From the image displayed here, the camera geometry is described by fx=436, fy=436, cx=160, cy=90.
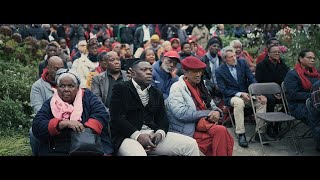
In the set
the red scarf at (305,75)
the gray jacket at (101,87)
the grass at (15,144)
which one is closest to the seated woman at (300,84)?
the red scarf at (305,75)

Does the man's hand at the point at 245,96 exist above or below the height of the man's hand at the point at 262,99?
above

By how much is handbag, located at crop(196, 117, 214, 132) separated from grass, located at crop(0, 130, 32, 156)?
7.73 ft

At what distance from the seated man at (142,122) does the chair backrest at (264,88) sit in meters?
2.24

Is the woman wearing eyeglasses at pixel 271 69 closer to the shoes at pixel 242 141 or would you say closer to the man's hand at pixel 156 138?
the shoes at pixel 242 141

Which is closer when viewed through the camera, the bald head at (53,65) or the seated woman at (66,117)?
the seated woman at (66,117)

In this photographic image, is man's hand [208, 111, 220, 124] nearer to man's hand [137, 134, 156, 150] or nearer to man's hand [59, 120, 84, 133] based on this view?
man's hand [137, 134, 156, 150]

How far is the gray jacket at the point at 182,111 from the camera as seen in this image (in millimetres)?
5398

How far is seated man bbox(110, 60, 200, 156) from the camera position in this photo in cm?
484

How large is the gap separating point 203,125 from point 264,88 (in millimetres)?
2077

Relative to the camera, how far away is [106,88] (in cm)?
638

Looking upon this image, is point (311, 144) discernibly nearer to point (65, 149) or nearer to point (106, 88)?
point (106, 88)

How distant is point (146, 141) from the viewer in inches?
188
